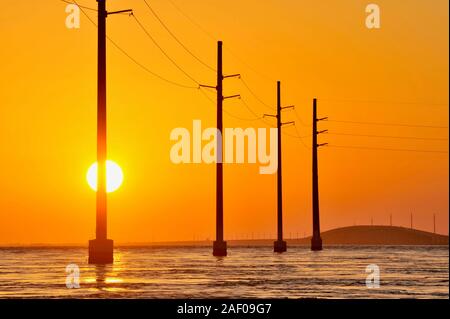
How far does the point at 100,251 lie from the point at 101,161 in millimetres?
4354

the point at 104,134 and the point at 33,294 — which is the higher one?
the point at 104,134

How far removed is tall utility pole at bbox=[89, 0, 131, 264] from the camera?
155 feet

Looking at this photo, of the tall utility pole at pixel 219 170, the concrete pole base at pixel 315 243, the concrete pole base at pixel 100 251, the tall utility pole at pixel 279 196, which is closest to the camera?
the concrete pole base at pixel 100 251

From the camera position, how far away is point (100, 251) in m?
48.5

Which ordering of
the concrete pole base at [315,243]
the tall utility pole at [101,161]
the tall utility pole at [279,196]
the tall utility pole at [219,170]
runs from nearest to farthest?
the tall utility pole at [101,161] < the tall utility pole at [219,170] < the tall utility pole at [279,196] < the concrete pole base at [315,243]

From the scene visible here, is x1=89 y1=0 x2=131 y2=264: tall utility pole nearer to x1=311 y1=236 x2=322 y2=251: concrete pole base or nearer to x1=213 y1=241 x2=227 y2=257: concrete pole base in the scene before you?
x1=213 y1=241 x2=227 y2=257: concrete pole base

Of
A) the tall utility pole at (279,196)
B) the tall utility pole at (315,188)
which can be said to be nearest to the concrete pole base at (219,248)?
the tall utility pole at (279,196)

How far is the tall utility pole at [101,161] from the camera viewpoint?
4719cm

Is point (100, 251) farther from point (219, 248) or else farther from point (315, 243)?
point (315, 243)

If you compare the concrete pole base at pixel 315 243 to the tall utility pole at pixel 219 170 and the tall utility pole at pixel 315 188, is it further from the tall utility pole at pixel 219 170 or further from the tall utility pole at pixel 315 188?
the tall utility pole at pixel 219 170
